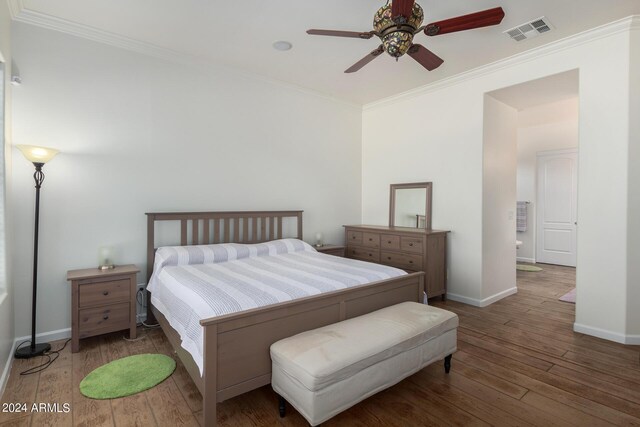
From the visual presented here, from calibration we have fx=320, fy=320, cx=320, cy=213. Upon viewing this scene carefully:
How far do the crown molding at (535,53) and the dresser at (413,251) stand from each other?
6.40 ft

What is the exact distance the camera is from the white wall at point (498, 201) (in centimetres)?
395

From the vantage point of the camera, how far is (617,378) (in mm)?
2354

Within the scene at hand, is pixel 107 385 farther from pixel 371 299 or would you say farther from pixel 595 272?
pixel 595 272

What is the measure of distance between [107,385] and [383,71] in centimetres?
405

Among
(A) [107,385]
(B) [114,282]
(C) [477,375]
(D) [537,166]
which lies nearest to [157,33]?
(B) [114,282]

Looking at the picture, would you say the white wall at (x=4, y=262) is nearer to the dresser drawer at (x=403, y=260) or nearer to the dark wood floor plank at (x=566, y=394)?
the dark wood floor plank at (x=566, y=394)

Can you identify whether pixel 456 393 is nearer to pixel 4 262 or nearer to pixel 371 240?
pixel 371 240

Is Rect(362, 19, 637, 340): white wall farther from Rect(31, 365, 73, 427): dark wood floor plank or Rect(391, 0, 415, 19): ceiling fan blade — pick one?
Rect(31, 365, 73, 427): dark wood floor plank

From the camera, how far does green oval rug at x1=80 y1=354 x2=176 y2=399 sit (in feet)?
7.01

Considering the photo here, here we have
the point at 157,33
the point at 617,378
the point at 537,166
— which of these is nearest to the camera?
the point at 617,378

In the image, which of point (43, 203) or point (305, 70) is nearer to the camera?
point (43, 203)

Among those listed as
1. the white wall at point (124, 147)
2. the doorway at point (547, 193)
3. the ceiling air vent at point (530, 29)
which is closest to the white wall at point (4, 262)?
the white wall at point (124, 147)

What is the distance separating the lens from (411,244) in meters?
4.05

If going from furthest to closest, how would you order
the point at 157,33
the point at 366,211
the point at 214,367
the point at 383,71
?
the point at 366,211, the point at 383,71, the point at 157,33, the point at 214,367
